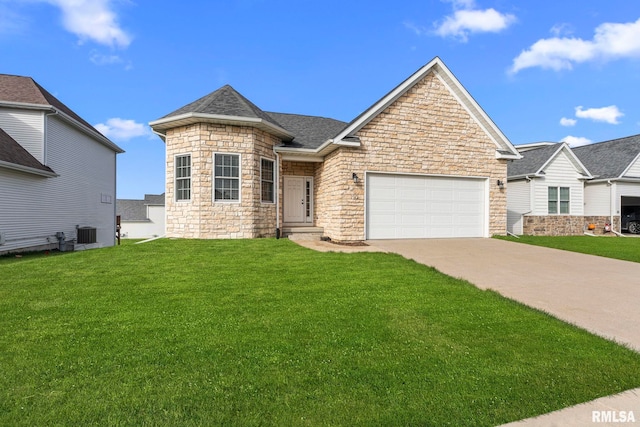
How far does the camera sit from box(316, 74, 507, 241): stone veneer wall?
37.7 feet

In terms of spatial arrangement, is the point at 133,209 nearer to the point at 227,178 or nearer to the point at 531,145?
the point at 227,178

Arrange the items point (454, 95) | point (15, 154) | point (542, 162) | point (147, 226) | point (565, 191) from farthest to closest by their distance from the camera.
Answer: point (147, 226) < point (565, 191) < point (542, 162) < point (454, 95) < point (15, 154)

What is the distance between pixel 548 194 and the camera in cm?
1750

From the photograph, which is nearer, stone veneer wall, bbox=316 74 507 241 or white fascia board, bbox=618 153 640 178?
stone veneer wall, bbox=316 74 507 241

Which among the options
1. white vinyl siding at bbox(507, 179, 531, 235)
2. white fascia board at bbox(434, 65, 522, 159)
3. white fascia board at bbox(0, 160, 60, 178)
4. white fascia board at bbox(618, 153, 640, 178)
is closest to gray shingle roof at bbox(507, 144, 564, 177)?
white vinyl siding at bbox(507, 179, 531, 235)

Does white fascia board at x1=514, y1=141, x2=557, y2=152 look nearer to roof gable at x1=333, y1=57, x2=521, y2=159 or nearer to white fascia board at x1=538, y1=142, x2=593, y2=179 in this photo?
white fascia board at x1=538, y1=142, x2=593, y2=179

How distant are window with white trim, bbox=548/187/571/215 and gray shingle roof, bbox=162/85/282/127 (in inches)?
625

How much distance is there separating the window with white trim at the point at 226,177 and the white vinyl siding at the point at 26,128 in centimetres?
631

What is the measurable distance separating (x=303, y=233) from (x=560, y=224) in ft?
48.9

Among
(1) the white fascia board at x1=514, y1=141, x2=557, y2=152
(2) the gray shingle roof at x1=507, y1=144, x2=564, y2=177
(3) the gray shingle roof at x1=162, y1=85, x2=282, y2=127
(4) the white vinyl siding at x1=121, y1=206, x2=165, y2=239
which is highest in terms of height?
(1) the white fascia board at x1=514, y1=141, x2=557, y2=152

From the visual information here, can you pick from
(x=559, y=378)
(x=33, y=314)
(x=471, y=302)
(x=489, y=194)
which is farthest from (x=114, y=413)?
(x=489, y=194)

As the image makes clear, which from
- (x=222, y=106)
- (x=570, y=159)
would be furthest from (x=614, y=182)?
(x=222, y=106)

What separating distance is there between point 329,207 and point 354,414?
10.4 meters

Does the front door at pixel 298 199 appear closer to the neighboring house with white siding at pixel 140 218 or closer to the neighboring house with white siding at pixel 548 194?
the neighboring house with white siding at pixel 548 194
